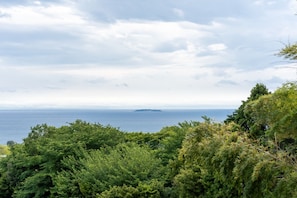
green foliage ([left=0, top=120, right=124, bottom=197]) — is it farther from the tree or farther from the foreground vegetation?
the tree

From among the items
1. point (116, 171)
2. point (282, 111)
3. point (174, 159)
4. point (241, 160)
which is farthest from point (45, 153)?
point (241, 160)

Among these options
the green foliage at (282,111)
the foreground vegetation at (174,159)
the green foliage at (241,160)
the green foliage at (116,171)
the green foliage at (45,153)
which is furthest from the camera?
the green foliage at (45,153)

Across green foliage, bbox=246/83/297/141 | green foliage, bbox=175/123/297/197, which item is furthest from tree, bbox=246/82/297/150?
green foliage, bbox=175/123/297/197

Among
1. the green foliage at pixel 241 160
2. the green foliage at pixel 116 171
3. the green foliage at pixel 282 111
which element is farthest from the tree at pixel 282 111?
the green foliage at pixel 116 171

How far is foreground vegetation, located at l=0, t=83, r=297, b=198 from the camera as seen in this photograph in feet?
25.0

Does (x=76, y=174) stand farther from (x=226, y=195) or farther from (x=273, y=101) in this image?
(x=273, y=101)

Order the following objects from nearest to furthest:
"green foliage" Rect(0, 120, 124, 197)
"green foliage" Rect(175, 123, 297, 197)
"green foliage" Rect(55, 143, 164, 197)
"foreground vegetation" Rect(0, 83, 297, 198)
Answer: "green foliage" Rect(175, 123, 297, 197) < "foreground vegetation" Rect(0, 83, 297, 198) < "green foliage" Rect(55, 143, 164, 197) < "green foliage" Rect(0, 120, 124, 197)

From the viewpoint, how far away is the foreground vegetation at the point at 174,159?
7.63m

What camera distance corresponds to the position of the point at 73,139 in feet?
69.4

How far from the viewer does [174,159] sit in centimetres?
1659

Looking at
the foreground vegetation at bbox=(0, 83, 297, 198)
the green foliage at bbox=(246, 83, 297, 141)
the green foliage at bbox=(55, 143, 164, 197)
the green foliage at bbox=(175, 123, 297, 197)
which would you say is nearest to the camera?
the green foliage at bbox=(175, 123, 297, 197)

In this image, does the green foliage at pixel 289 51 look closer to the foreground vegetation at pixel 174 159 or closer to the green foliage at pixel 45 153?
the foreground vegetation at pixel 174 159

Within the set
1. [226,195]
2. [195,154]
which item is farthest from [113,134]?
[195,154]

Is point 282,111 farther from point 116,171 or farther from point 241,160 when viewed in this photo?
point 116,171
